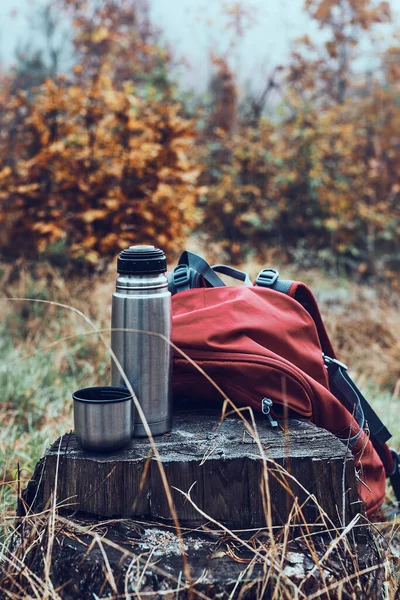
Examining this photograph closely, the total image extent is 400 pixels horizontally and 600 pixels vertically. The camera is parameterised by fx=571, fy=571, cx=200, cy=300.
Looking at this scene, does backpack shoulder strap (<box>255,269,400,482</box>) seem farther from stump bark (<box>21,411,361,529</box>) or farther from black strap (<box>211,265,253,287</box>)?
stump bark (<box>21,411,361,529</box>)

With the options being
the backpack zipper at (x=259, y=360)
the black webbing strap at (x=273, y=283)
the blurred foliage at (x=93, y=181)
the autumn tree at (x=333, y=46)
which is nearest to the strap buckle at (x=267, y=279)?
the black webbing strap at (x=273, y=283)

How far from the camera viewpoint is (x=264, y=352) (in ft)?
4.95

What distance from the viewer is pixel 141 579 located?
1.11 metres

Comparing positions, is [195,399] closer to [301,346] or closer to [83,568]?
[301,346]

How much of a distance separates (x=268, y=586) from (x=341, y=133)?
843 centimetres

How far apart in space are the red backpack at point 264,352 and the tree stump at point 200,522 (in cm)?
14

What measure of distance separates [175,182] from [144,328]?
4.23 metres

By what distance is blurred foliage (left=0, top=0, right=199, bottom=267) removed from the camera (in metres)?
4.88

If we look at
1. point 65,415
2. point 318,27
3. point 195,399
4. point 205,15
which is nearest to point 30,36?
point 205,15

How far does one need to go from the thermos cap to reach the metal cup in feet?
0.98

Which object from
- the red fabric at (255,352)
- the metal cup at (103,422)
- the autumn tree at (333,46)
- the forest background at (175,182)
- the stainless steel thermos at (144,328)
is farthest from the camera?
the autumn tree at (333,46)

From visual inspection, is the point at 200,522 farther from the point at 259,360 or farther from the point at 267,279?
the point at 267,279

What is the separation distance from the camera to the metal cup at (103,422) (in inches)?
50.1

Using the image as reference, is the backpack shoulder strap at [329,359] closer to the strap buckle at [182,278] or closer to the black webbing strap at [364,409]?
the black webbing strap at [364,409]
